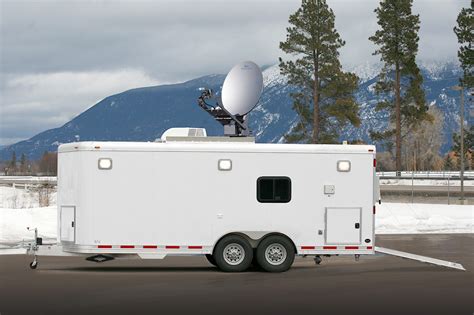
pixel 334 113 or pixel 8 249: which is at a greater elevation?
pixel 334 113

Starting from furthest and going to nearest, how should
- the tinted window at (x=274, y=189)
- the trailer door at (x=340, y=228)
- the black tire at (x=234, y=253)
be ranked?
the trailer door at (x=340, y=228) → the tinted window at (x=274, y=189) → the black tire at (x=234, y=253)

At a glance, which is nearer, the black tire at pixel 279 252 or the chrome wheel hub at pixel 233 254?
the chrome wheel hub at pixel 233 254

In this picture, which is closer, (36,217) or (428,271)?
(428,271)

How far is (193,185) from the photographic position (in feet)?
63.3

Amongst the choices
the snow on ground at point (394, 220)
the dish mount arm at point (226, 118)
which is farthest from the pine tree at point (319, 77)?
the dish mount arm at point (226, 118)

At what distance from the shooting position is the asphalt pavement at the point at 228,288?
551 inches

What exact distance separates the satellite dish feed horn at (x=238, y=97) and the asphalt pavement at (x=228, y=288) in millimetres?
5636

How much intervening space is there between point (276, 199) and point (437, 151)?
401 feet

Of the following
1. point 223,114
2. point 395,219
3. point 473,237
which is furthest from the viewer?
point 395,219

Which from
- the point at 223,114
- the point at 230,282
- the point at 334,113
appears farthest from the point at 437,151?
the point at 230,282

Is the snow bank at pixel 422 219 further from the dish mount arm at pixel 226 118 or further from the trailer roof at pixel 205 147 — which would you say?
the trailer roof at pixel 205 147

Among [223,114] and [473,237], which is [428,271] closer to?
[223,114]

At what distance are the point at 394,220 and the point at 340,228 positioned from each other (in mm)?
18463

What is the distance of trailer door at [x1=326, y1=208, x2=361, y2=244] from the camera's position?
19500mm
